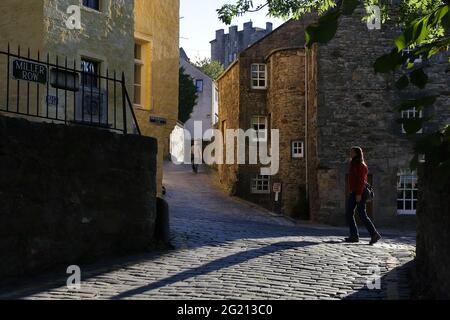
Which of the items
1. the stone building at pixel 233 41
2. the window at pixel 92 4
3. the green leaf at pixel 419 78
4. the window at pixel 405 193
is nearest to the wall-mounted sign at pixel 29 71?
the green leaf at pixel 419 78

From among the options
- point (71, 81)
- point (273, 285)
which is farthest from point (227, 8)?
point (273, 285)

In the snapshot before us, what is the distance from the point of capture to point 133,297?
595cm

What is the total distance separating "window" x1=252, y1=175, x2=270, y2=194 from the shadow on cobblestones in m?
→ 17.7

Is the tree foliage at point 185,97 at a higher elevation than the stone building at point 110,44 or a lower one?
higher

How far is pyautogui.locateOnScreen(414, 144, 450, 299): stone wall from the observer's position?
5039 mm

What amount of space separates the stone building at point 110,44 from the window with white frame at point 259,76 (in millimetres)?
9335

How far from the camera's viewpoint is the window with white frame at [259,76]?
28.2 m

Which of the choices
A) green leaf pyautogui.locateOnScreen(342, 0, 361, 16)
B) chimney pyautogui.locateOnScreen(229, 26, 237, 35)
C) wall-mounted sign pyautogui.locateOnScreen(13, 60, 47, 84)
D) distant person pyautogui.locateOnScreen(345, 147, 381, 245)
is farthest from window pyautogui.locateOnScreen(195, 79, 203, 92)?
green leaf pyautogui.locateOnScreen(342, 0, 361, 16)

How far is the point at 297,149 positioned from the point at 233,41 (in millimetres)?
62018

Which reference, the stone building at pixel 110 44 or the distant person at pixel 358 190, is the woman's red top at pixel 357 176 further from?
the stone building at pixel 110 44

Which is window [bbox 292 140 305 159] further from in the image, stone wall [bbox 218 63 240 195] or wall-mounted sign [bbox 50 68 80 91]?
wall-mounted sign [bbox 50 68 80 91]

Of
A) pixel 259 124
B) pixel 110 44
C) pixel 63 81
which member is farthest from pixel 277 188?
pixel 63 81
